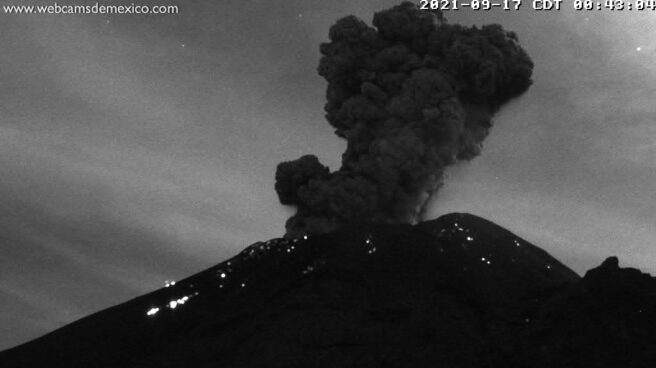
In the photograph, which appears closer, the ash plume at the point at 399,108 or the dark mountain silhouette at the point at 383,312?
the dark mountain silhouette at the point at 383,312

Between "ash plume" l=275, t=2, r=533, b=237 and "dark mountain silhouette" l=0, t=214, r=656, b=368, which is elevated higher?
"ash plume" l=275, t=2, r=533, b=237

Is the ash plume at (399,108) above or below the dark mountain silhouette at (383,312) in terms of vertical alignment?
above

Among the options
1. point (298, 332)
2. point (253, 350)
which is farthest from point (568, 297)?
point (253, 350)

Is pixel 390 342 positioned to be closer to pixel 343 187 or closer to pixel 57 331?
pixel 57 331

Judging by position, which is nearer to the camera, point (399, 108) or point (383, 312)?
point (383, 312)
